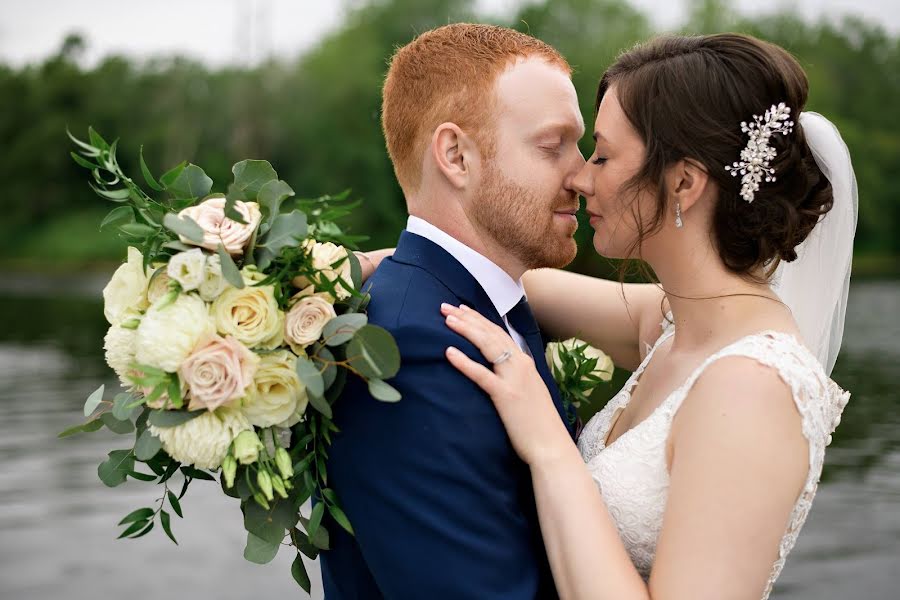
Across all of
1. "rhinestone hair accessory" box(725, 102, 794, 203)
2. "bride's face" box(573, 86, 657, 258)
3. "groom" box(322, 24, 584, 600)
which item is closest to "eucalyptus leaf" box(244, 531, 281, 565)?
"groom" box(322, 24, 584, 600)

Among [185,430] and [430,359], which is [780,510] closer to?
[430,359]

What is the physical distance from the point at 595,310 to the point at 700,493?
140cm

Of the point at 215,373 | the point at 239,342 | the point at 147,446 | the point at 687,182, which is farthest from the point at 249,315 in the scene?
the point at 687,182

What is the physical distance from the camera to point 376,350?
2.44m

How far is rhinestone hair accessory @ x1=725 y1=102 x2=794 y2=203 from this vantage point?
2812mm

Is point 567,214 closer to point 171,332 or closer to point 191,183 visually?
point 191,183

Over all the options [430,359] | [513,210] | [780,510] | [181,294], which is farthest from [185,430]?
[780,510]

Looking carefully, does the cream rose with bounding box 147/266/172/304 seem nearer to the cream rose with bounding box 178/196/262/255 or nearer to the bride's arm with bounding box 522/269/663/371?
the cream rose with bounding box 178/196/262/255

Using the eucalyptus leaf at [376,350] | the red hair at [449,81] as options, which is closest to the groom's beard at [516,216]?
the red hair at [449,81]

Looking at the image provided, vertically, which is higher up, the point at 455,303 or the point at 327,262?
the point at 327,262

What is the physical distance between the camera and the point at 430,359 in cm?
262

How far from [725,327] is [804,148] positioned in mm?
616

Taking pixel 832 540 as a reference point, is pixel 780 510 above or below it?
above

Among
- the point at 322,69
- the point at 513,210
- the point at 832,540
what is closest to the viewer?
the point at 513,210
